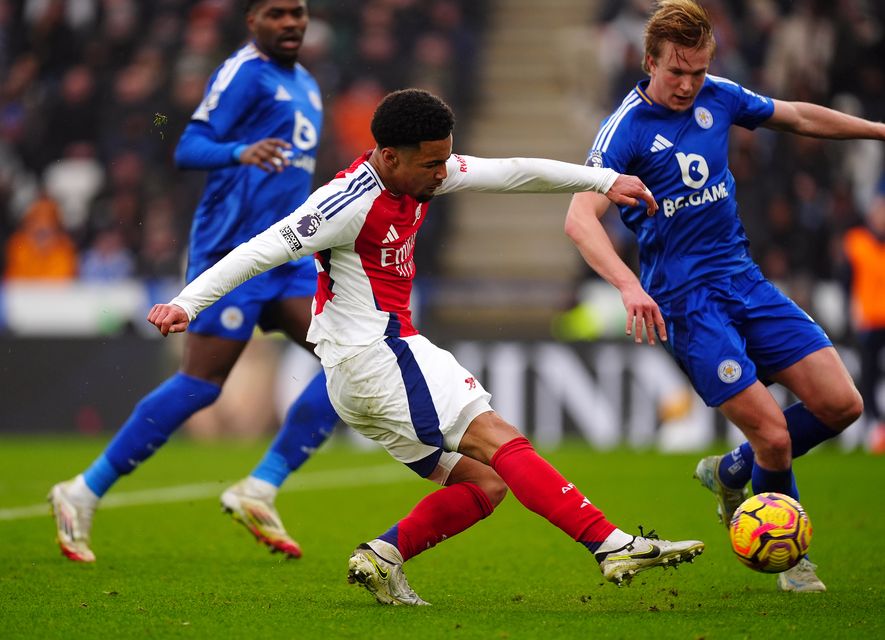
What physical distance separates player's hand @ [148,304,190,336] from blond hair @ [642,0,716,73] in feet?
7.67

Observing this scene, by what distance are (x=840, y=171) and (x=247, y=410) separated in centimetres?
705

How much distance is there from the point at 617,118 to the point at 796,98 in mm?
10038

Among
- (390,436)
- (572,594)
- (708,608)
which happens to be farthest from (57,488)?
(708,608)

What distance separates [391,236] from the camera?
515 centimetres

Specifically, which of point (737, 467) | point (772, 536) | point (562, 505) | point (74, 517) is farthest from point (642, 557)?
point (74, 517)

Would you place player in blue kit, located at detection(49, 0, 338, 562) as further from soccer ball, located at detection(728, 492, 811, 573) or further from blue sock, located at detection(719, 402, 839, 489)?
soccer ball, located at detection(728, 492, 811, 573)

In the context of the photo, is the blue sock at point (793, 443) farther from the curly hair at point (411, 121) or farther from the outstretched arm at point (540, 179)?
the curly hair at point (411, 121)

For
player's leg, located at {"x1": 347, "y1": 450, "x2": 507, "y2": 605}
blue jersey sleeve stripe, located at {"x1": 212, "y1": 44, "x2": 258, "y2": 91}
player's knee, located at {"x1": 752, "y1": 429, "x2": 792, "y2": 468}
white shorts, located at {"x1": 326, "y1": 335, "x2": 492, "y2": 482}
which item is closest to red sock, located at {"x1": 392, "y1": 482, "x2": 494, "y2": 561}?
player's leg, located at {"x1": 347, "y1": 450, "x2": 507, "y2": 605}

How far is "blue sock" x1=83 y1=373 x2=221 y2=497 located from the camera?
6773mm

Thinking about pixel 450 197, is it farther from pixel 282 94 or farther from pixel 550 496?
pixel 550 496

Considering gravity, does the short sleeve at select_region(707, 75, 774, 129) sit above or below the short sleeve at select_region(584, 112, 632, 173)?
above

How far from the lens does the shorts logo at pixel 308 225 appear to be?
493cm

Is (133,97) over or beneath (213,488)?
over

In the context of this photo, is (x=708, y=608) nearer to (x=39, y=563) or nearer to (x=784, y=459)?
(x=784, y=459)
